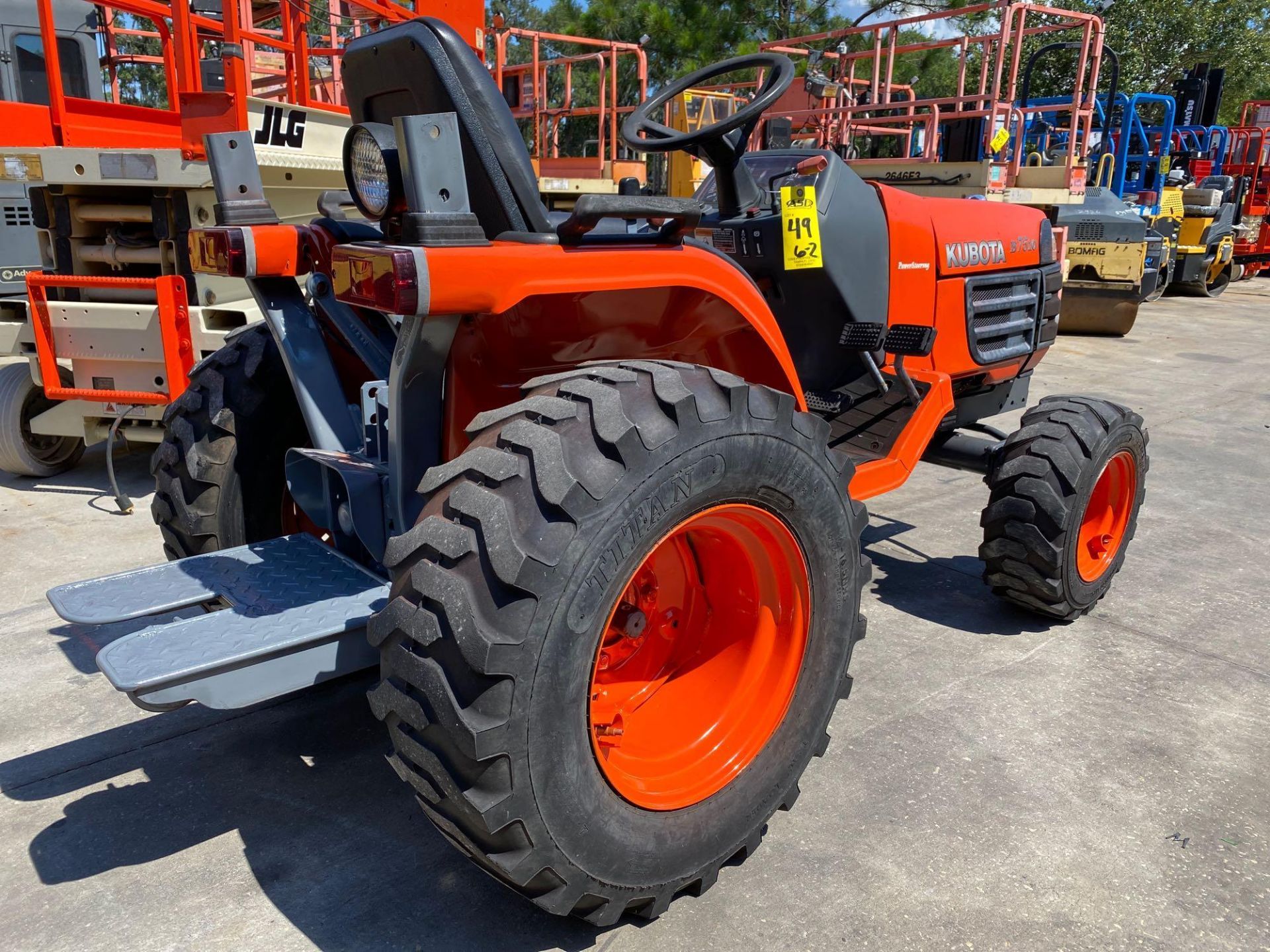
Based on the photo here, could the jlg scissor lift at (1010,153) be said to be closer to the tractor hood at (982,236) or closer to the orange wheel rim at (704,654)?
the tractor hood at (982,236)

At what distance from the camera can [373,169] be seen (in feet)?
6.81

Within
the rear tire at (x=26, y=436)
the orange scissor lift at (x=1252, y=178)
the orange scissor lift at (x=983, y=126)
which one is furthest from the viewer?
the orange scissor lift at (x=1252, y=178)

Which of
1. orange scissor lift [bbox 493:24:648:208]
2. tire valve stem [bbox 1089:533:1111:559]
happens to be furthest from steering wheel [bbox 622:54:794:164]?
orange scissor lift [bbox 493:24:648:208]

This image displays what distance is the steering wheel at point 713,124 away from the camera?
2.83m

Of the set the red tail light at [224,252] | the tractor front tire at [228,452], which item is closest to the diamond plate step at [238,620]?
the tractor front tire at [228,452]

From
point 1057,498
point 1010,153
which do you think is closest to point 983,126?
point 1010,153

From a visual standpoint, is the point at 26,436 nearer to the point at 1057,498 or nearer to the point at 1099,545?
the point at 1057,498

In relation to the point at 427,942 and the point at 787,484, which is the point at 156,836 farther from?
the point at 787,484

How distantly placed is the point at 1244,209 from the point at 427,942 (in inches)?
769

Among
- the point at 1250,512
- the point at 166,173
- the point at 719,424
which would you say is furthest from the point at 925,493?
the point at 166,173

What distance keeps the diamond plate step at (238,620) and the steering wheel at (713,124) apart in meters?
1.53

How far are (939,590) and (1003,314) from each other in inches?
44.9

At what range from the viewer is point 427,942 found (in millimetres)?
2109

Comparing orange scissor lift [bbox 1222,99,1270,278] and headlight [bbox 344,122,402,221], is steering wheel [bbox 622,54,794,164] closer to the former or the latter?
headlight [bbox 344,122,402,221]
